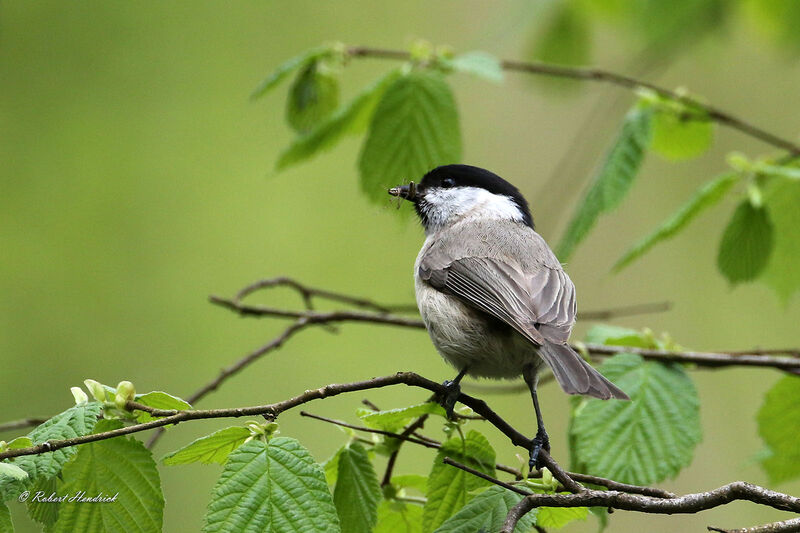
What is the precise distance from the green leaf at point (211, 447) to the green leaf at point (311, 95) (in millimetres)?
1374

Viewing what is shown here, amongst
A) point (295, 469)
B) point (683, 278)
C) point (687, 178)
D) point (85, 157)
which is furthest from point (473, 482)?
point (85, 157)

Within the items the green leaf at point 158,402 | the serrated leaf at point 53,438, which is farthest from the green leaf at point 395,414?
the serrated leaf at point 53,438

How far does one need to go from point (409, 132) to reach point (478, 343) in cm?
70

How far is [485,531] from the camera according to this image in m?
1.31

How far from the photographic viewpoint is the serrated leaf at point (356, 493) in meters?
1.44

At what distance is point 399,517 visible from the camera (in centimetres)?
164

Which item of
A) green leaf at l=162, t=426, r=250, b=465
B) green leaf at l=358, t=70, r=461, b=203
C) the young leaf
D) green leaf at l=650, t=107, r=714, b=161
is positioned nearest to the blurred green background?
green leaf at l=650, t=107, r=714, b=161

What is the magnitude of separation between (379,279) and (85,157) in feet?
7.48

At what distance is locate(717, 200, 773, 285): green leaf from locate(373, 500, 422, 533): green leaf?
1.18m

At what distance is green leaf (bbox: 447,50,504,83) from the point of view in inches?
86.0

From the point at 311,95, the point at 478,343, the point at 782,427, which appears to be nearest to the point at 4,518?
the point at 478,343

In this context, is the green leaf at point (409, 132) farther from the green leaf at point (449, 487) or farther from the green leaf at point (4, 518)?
the green leaf at point (4, 518)

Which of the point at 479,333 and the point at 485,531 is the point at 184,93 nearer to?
the point at 479,333

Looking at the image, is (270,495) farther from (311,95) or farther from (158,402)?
(311,95)
